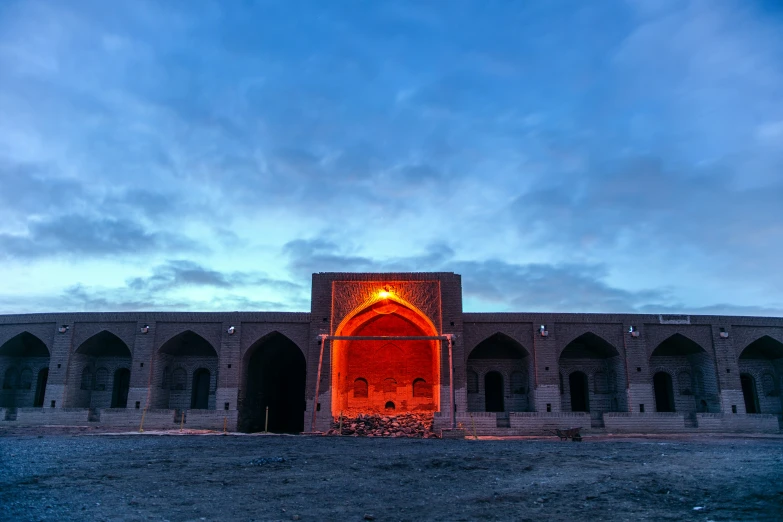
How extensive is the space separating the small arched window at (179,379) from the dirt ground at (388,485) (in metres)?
13.5

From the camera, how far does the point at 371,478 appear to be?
341 inches

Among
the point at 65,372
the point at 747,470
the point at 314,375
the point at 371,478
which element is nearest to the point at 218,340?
the point at 314,375

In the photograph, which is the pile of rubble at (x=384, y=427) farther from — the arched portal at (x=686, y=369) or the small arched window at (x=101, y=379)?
the small arched window at (x=101, y=379)

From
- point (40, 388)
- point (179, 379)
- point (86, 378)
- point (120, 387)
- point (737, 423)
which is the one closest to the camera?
point (737, 423)

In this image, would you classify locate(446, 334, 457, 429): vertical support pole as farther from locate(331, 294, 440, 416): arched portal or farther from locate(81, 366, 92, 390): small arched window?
locate(81, 366, 92, 390): small arched window

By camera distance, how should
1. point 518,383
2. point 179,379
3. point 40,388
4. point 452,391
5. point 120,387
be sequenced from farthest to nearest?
point 40,388, point 120,387, point 179,379, point 518,383, point 452,391

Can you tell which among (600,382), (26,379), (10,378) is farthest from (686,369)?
(10,378)

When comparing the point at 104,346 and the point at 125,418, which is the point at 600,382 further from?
the point at 104,346

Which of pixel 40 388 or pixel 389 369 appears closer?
pixel 40 388

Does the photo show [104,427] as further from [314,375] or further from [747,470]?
[747,470]

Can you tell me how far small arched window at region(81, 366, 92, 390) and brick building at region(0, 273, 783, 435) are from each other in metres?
0.07

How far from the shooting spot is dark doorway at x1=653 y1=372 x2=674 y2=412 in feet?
83.0

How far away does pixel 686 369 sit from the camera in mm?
25094

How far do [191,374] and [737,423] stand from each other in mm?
22416
